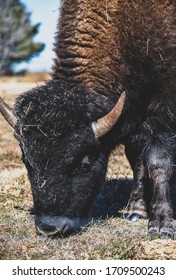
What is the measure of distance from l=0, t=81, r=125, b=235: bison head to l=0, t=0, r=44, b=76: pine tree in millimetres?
35478

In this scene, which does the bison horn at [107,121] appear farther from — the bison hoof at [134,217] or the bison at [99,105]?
the bison hoof at [134,217]

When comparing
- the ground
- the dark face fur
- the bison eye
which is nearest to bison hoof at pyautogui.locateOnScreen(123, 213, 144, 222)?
the ground

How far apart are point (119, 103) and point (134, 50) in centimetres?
72

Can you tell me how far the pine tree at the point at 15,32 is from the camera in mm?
42844

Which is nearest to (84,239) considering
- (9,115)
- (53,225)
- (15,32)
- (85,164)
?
(53,225)

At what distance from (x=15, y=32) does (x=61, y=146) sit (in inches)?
1494

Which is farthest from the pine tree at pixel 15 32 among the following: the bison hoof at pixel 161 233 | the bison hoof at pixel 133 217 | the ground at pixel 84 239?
the bison hoof at pixel 161 233

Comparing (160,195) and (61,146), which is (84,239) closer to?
(61,146)

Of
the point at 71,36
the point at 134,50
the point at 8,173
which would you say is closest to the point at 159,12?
the point at 134,50

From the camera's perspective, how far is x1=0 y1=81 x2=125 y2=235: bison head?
6.73m

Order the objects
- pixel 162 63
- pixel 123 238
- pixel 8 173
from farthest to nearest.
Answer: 1. pixel 8 173
2. pixel 162 63
3. pixel 123 238

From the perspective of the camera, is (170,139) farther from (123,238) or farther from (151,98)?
(123,238)

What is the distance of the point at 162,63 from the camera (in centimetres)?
732

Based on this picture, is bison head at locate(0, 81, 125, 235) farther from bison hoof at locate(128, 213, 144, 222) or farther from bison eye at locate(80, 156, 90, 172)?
bison hoof at locate(128, 213, 144, 222)
